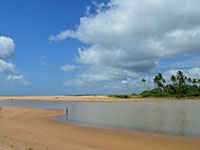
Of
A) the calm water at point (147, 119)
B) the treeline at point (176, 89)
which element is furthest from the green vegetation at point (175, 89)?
the calm water at point (147, 119)

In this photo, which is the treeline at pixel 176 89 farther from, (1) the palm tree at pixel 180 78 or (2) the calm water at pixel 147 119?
(2) the calm water at pixel 147 119

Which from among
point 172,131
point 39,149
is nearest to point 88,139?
point 39,149

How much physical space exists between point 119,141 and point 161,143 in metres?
3.25

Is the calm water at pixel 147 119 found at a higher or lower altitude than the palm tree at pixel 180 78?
lower

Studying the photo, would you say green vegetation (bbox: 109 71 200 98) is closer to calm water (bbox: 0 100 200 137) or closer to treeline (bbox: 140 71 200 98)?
treeline (bbox: 140 71 200 98)

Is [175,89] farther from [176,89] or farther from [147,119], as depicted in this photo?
[147,119]

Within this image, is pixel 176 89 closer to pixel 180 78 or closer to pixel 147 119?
pixel 180 78

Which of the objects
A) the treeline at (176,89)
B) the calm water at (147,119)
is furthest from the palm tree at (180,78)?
the calm water at (147,119)

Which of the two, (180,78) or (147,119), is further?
(180,78)

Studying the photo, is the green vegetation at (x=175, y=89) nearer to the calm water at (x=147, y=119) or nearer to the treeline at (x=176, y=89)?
the treeline at (x=176, y=89)

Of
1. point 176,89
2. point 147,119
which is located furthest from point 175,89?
point 147,119

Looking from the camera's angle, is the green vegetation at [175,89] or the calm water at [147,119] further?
the green vegetation at [175,89]

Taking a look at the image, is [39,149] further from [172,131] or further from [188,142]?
[172,131]

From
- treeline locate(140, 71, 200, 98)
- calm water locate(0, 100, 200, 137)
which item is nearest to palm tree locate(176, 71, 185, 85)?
treeline locate(140, 71, 200, 98)
